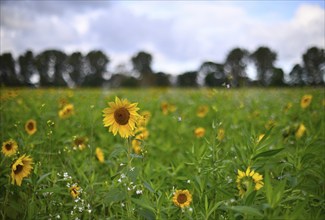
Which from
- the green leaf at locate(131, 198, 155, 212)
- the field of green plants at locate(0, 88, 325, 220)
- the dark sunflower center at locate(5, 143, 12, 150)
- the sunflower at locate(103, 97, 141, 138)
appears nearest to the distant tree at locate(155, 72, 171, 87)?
the field of green plants at locate(0, 88, 325, 220)

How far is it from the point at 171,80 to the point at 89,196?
46.5 metres

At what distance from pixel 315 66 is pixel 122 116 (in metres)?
5.60

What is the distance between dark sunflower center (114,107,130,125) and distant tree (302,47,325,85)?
5.39 meters

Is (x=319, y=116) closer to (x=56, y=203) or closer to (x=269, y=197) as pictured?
(x=269, y=197)

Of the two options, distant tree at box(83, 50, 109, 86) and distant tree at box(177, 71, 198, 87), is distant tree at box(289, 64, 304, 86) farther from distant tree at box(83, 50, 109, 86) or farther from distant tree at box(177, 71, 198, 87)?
distant tree at box(83, 50, 109, 86)

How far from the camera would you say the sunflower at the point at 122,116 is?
5.47ft

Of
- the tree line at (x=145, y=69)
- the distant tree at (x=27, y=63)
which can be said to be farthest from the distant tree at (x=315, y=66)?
the distant tree at (x=27, y=63)

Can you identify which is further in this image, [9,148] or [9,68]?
[9,68]

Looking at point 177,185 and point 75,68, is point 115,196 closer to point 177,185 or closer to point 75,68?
point 177,185

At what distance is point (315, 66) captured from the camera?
5.95 metres

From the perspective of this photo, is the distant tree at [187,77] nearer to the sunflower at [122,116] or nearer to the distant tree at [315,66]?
the distant tree at [315,66]

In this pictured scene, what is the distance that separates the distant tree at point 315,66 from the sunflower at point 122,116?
538cm

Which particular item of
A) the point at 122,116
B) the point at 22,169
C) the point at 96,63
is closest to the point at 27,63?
the point at 22,169

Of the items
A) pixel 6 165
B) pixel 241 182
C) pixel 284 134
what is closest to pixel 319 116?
pixel 284 134
